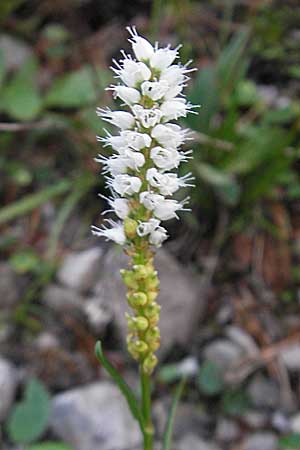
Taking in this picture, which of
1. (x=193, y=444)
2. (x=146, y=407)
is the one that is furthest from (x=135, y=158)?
(x=193, y=444)

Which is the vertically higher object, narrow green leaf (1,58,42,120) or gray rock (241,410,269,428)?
narrow green leaf (1,58,42,120)

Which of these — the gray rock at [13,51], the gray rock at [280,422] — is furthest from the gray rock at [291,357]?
the gray rock at [13,51]

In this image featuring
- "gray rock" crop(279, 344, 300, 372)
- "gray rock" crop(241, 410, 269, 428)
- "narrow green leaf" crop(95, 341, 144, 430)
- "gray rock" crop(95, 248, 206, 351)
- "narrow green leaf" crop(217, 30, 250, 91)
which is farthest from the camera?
"narrow green leaf" crop(217, 30, 250, 91)

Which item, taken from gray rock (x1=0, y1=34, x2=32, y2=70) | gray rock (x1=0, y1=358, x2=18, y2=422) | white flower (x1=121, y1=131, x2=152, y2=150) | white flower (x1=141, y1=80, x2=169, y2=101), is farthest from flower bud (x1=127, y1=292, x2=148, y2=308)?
gray rock (x1=0, y1=34, x2=32, y2=70)

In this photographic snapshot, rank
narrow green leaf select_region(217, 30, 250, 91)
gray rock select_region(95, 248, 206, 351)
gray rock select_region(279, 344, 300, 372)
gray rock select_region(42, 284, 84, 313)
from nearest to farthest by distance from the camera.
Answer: gray rock select_region(279, 344, 300, 372)
gray rock select_region(95, 248, 206, 351)
gray rock select_region(42, 284, 84, 313)
narrow green leaf select_region(217, 30, 250, 91)

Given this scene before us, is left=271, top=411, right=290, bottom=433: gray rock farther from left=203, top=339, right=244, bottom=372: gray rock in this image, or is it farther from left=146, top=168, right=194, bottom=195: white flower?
left=146, top=168, right=194, bottom=195: white flower

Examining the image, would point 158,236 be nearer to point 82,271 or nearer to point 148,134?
point 148,134
